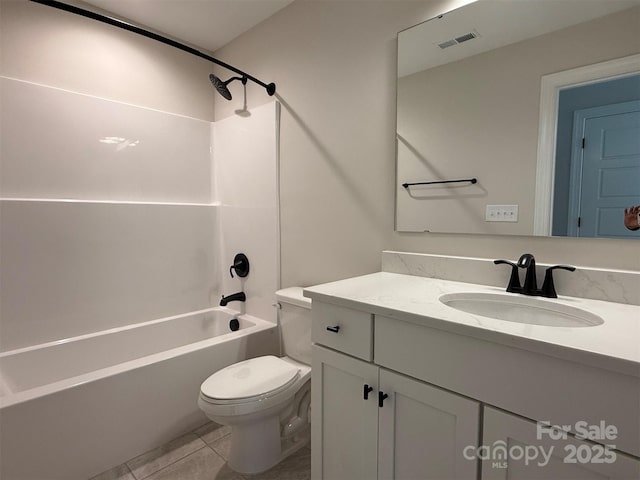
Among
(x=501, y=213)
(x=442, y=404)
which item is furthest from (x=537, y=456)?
(x=501, y=213)

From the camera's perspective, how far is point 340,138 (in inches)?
70.1

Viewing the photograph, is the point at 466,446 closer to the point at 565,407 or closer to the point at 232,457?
the point at 565,407

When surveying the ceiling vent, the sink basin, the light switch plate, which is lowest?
the sink basin

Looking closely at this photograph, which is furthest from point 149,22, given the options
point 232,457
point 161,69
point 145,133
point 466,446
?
point 466,446

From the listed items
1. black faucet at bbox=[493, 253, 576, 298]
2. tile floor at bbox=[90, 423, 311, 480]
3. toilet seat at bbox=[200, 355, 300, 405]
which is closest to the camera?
black faucet at bbox=[493, 253, 576, 298]

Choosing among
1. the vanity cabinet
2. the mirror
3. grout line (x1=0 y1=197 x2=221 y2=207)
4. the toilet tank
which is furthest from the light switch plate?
grout line (x1=0 y1=197 x2=221 y2=207)

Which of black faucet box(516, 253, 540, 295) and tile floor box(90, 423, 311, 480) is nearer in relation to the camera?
black faucet box(516, 253, 540, 295)

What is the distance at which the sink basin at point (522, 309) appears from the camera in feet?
3.31

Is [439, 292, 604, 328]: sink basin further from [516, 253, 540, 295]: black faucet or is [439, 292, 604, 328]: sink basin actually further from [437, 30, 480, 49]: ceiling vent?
[437, 30, 480, 49]: ceiling vent

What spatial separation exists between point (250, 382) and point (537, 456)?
3.67 feet

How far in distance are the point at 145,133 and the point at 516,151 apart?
87.1 inches

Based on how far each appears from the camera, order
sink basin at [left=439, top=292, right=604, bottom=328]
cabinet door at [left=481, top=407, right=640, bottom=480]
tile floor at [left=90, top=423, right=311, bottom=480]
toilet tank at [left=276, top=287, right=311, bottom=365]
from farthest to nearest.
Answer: toilet tank at [left=276, top=287, right=311, bottom=365]
tile floor at [left=90, top=423, right=311, bottom=480]
sink basin at [left=439, top=292, right=604, bottom=328]
cabinet door at [left=481, top=407, right=640, bottom=480]

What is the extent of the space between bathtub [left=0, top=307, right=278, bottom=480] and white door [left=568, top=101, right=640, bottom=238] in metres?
1.70

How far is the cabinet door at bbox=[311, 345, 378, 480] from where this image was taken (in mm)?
1065
